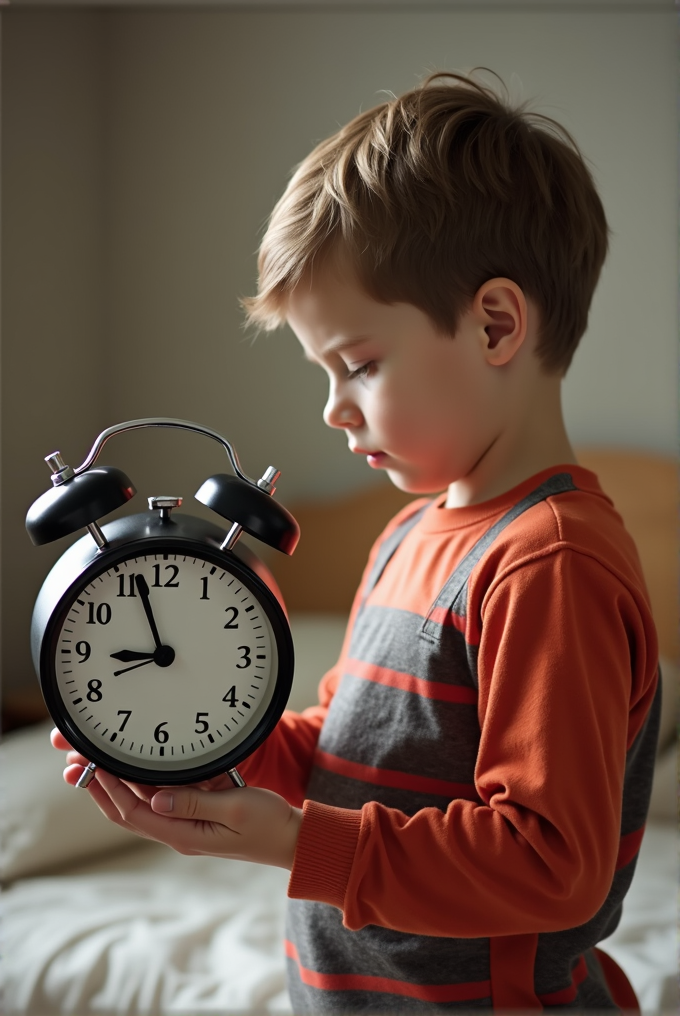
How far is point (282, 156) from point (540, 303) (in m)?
1.06

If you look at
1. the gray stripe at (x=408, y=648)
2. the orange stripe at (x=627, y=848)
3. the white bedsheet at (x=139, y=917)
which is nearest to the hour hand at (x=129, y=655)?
the gray stripe at (x=408, y=648)

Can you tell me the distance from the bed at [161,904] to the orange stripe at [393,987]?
29 cm

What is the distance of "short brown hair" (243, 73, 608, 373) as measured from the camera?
0.64 meters

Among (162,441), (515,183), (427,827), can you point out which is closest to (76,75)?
(162,441)

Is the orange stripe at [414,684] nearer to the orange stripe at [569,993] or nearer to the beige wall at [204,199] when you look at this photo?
the orange stripe at [569,993]

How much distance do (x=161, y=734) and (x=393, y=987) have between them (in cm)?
30

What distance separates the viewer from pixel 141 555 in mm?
515

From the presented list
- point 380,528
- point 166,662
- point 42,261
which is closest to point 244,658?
point 166,662

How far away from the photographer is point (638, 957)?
106 centimetres

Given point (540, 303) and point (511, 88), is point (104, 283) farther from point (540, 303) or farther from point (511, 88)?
point (540, 303)

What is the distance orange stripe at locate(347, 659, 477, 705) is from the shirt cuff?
0.12 m

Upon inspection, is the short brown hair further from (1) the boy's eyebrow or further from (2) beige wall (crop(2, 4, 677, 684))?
(2) beige wall (crop(2, 4, 677, 684))

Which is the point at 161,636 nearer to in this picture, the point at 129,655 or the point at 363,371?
the point at 129,655

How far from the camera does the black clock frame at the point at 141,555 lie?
0.51 meters
